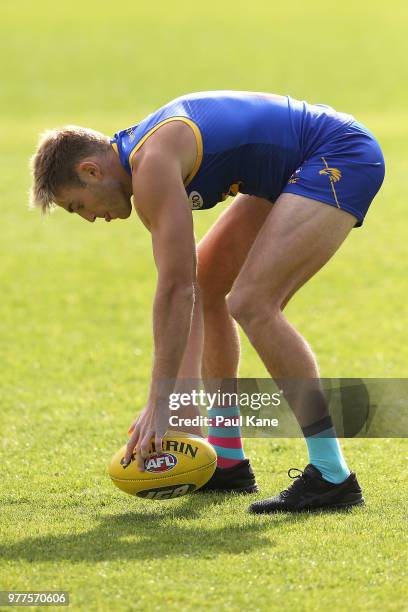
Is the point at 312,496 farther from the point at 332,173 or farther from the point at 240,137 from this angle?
the point at 240,137

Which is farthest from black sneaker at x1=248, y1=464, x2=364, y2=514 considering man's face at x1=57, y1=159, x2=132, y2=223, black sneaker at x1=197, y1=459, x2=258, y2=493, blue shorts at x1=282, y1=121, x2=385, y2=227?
man's face at x1=57, y1=159, x2=132, y2=223

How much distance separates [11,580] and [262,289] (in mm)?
1611

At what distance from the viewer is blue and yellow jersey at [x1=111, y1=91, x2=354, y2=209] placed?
477 centimetres

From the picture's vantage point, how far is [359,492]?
16.3ft

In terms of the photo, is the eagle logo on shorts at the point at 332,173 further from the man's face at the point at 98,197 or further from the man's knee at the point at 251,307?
the man's face at the point at 98,197

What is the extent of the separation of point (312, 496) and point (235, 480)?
1.71ft

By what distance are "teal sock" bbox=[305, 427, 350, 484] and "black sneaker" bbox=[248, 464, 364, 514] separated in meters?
0.02

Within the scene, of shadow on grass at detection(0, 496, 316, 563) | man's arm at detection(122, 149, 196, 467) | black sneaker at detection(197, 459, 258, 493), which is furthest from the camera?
black sneaker at detection(197, 459, 258, 493)

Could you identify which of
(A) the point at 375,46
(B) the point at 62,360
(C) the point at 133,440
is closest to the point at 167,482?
(C) the point at 133,440

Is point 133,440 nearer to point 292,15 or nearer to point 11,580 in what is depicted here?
point 11,580

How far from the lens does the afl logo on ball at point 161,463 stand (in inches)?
193

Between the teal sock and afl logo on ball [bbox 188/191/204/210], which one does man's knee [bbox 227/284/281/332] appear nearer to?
afl logo on ball [bbox 188/191/204/210]

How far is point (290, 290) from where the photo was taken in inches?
195

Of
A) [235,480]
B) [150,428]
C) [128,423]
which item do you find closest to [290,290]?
[150,428]
